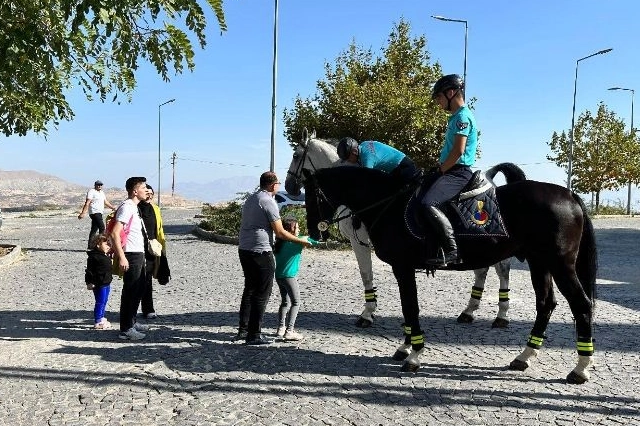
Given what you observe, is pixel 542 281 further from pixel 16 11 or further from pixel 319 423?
pixel 16 11

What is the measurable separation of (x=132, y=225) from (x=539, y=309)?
15.9ft

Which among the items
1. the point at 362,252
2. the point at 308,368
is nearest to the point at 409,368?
the point at 308,368

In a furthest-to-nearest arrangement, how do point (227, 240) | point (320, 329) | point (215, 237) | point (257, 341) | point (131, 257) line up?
point (215, 237), point (227, 240), point (320, 329), point (131, 257), point (257, 341)

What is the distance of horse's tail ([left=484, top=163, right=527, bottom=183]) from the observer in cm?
655

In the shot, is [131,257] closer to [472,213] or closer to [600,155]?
[472,213]

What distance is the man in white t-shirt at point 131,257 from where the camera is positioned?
22.0 feet

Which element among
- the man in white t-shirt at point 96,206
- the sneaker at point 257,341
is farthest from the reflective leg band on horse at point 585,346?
the man in white t-shirt at point 96,206

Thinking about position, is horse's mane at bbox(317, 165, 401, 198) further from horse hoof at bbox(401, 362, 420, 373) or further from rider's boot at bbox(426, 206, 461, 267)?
horse hoof at bbox(401, 362, 420, 373)

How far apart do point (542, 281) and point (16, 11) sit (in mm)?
8088

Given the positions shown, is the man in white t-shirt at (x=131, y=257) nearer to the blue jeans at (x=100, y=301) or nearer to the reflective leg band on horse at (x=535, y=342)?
the blue jeans at (x=100, y=301)

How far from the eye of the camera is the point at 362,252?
7.70m

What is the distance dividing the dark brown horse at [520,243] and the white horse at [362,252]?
125cm

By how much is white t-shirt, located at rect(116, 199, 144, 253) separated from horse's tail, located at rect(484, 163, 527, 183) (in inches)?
171

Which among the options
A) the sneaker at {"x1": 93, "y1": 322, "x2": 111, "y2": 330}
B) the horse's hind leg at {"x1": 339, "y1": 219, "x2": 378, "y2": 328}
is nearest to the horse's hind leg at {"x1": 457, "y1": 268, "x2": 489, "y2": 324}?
the horse's hind leg at {"x1": 339, "y1": 219, "x2": 378, "y2": 328}
